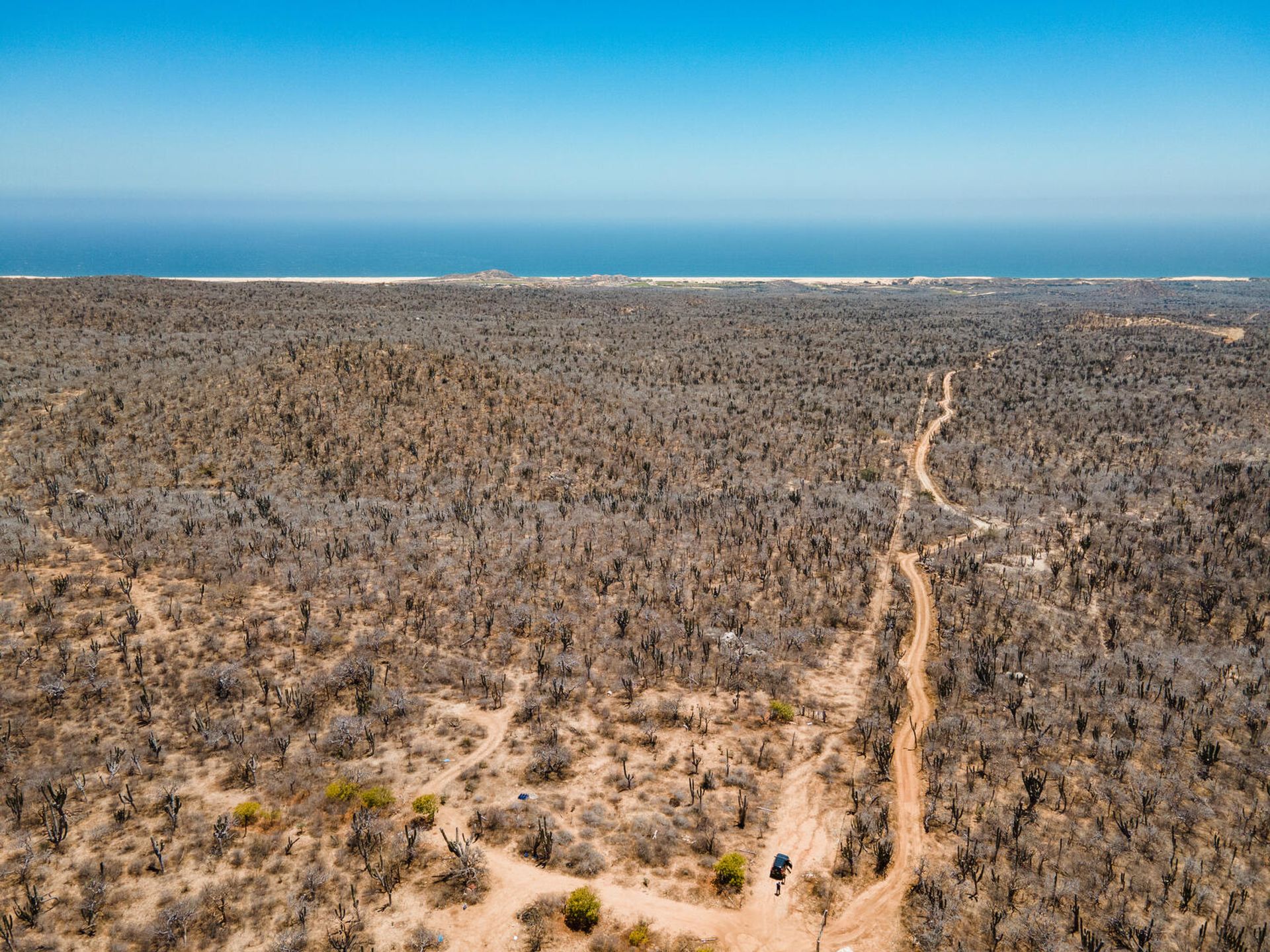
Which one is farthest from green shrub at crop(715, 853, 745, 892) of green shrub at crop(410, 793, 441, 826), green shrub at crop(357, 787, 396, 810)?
green shrub at crop(357, 787, 396, 810)

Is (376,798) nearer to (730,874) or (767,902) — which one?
(730,874)

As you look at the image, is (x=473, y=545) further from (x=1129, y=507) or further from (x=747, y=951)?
(x=1129, y=507)

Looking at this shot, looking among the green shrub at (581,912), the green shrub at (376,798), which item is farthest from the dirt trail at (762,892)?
the green shrub at (376,798)

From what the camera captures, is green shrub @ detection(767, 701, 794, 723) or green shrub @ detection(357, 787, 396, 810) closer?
green shrub @ detection(357, 787, 396, 810)

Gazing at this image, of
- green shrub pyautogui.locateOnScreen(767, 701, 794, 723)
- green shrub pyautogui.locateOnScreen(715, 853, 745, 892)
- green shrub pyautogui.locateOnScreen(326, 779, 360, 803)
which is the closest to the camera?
green shrub pyautogui.locateOnScreen(715, 853, 745, 892)

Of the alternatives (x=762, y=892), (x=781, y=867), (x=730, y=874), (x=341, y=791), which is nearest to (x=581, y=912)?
(x=730, y=874)

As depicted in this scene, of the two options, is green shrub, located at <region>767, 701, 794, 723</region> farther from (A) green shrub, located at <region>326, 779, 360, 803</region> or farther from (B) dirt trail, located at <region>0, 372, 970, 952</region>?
(A) green shrub, located at <region>326, 779, 360, 803</region>
